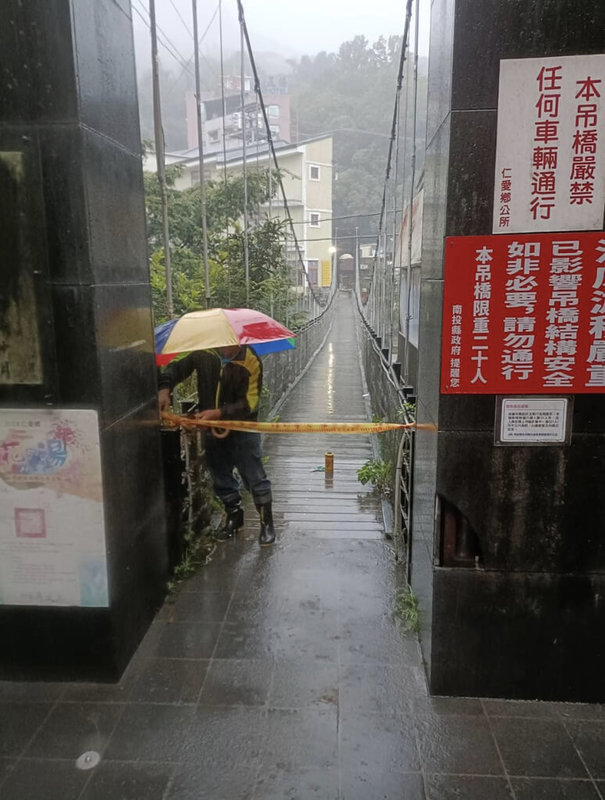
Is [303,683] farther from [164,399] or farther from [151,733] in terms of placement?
[164,399]

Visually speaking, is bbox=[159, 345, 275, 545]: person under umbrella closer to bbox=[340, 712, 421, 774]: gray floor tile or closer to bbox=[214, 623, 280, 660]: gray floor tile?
bbox=[214, 623, 280, 660]: gray floor tile

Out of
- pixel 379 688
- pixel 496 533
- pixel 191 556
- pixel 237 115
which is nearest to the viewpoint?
pixel 496 533

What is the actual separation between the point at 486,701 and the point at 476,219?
2.10m

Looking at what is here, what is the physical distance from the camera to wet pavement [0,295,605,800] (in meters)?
2.20

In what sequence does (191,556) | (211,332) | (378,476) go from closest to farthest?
(211,332) → (191,556) → (378,476)

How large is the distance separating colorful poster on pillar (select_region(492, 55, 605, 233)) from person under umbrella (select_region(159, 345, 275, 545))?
2.12 meters

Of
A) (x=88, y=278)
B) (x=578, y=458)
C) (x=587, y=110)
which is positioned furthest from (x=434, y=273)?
(x=88, y=278)

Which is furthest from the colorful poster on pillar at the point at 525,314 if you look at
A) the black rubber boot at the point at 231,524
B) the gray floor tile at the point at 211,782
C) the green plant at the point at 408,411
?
the black rubber boot at the point at 231,524

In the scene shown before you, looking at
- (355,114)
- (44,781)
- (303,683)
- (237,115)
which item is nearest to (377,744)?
(303,683)

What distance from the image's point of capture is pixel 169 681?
278 cm

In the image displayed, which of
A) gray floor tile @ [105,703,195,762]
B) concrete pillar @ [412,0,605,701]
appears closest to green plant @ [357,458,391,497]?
concrete pillar @ [412,0,605,701]

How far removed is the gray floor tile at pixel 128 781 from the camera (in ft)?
7.03

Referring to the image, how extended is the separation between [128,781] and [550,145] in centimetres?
289

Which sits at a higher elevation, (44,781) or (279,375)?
(279,375)
